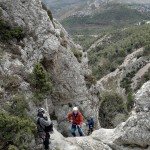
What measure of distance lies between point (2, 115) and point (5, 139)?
4.52ft

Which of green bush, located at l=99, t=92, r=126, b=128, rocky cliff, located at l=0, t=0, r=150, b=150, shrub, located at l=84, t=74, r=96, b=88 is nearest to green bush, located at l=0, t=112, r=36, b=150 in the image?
rocky cliff, located at l=0, t=0, r=150, b=150

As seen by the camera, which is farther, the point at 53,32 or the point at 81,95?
the point at 81,95

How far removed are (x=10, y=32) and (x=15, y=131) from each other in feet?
28.1

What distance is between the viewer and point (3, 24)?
25.4 meters

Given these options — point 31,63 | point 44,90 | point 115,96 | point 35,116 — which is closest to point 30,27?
point 31,63

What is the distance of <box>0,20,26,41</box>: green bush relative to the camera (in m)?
25.2

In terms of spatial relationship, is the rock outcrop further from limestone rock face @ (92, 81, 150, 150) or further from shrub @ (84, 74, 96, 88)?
shrub @ (84, 74, 96, 88)

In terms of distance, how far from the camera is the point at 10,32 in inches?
1001

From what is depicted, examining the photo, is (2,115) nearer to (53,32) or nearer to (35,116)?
(35,116)

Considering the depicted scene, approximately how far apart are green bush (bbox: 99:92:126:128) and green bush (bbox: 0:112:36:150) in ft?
68.9

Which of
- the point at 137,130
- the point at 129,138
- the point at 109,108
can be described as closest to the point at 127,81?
the point at 109,108

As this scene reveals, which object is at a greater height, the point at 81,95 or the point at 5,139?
the point at 81,95

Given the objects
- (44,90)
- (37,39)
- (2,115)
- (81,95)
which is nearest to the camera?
(2,115)

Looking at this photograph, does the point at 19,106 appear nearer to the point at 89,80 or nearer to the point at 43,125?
the point at 43,125
